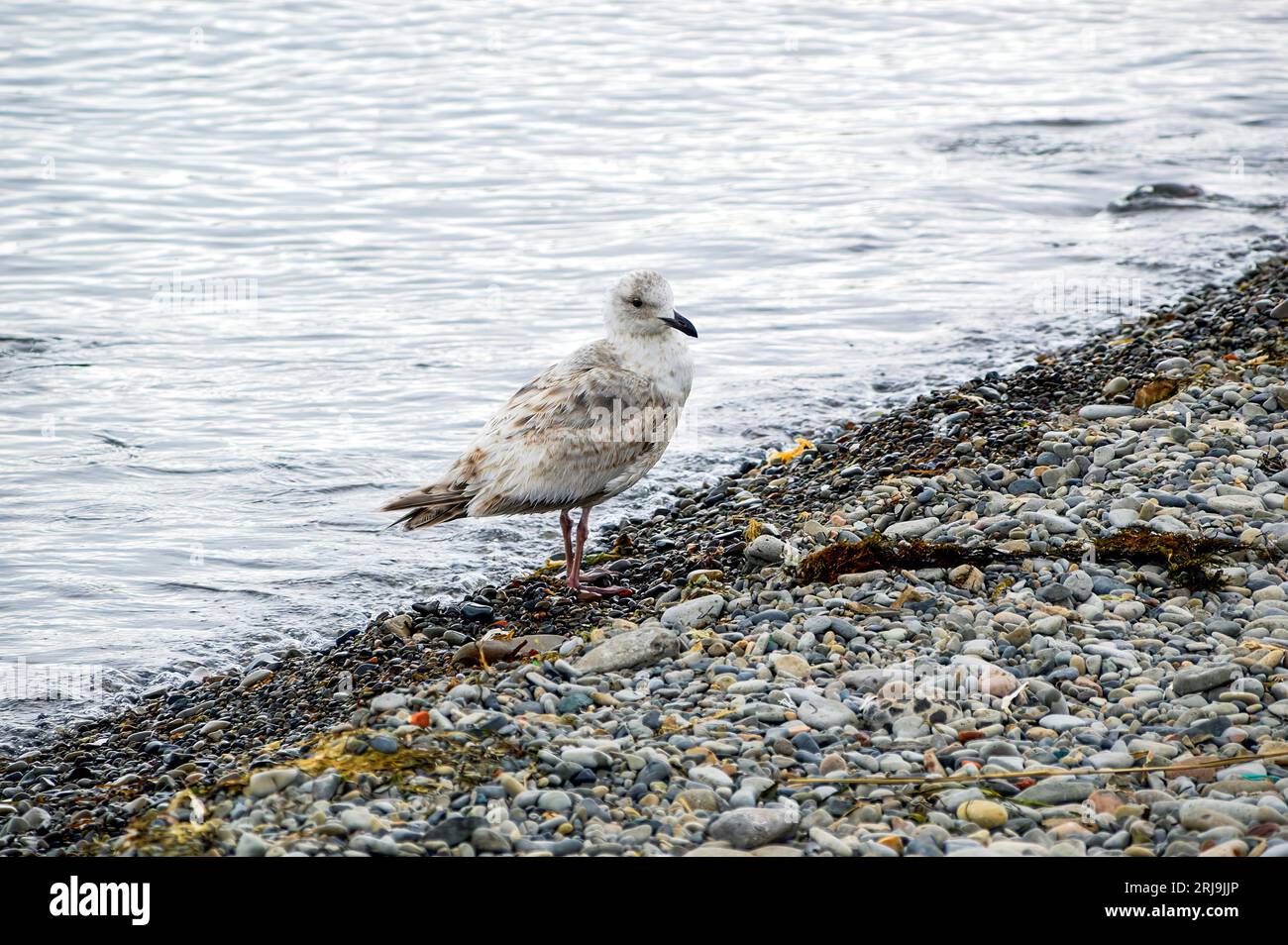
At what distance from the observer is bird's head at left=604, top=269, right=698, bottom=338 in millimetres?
8023

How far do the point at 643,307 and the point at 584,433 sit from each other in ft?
2.74

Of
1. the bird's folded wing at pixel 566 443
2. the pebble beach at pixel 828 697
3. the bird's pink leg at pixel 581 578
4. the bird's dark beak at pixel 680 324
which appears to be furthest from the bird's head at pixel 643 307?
the pebble beach at pixel 828 697

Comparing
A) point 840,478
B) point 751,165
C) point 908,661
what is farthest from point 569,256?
point 908,661

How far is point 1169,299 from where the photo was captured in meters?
13.3

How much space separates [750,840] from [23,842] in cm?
310

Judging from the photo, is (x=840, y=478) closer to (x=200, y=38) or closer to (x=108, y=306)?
(x=108, y=306)

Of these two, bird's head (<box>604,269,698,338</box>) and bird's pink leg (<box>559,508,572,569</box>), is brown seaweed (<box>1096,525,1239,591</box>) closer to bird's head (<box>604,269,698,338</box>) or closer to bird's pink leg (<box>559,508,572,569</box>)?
bird's head (<box>604,269,698,338</box>)

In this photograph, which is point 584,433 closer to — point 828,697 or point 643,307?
point 643,307

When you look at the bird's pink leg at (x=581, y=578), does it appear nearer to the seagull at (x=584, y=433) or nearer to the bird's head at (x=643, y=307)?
the seagull at (x=584, y=433)

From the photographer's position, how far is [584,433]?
7777 millimetres

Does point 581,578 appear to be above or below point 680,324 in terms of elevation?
below

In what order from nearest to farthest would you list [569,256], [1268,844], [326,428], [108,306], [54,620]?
1. [1268,844]
2. [54,620]
3. [326,428]
4. [108,306]
5. [569,256]

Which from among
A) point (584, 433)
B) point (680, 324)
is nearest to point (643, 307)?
point (680, 324)

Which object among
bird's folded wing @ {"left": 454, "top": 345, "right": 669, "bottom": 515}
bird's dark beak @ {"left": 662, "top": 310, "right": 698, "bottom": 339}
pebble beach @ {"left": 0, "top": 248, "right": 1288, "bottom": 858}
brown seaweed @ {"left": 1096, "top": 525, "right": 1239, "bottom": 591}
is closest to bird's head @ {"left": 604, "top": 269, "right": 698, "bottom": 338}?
bird's dark beak @ {"left": 662, "top": 310, "right": 698, "bottom": 339}
